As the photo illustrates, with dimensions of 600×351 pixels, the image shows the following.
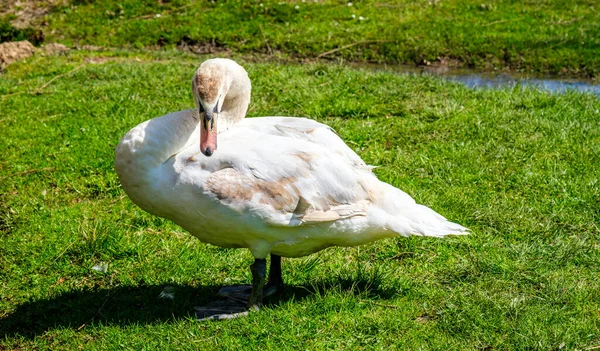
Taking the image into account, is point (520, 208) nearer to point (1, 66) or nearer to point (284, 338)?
point (284, 338)

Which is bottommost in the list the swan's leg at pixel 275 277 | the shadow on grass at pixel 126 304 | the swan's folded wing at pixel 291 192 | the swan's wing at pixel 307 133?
the shadow on grass at pixel 126 304

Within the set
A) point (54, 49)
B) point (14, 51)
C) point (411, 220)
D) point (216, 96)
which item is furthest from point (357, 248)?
point (54, 49)

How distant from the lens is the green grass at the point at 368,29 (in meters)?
11.1

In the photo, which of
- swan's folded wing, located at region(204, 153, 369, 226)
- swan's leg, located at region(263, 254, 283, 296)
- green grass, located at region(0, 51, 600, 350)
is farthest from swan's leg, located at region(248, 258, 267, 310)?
swan's folded wing, located at region(204, 153, 369, 226)

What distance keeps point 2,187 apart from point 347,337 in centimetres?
377

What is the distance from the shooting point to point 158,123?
4465 millimetres

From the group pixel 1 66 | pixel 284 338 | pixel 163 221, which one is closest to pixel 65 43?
pixel 1 66

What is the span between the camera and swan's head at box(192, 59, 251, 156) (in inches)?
166

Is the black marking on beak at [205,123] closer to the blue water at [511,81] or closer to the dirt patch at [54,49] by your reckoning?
the blue water at [511,81]

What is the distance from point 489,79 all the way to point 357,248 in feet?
18.5

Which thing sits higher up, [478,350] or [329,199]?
[329,199]

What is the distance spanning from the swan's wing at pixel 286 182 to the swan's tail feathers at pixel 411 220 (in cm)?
17

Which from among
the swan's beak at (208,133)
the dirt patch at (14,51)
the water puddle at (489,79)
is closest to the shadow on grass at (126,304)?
the swan's beak at (208,133)

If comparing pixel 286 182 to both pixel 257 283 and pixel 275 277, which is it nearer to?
pixel 257 283
